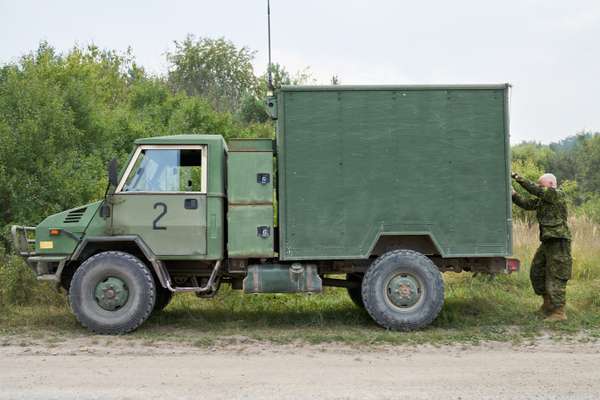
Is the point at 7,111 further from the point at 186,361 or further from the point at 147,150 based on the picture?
the point at 186,361

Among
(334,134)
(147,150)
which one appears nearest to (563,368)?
(334,134)

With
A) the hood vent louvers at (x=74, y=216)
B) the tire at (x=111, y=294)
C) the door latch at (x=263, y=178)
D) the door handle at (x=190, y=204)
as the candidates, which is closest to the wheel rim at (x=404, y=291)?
the door latch at (x=263, y=178)

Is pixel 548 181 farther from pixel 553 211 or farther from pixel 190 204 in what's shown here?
pixel 190 204

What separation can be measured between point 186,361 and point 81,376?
3.56 ft

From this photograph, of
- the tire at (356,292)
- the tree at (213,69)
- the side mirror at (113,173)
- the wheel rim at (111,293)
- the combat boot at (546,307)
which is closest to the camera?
the side mirror at (113,173)

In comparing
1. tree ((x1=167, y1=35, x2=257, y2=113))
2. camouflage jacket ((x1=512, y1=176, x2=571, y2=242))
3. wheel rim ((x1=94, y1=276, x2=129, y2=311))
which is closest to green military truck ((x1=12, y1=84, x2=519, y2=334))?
wheel rim ((x1=94, y1=276, x2=129, y2=311))

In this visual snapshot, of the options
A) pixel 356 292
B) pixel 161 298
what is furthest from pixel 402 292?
pixel 161 298

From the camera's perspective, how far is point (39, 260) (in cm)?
802

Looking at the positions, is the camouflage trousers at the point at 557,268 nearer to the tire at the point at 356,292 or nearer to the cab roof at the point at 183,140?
the tire at the point at 356,292

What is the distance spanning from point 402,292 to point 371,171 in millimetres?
1581

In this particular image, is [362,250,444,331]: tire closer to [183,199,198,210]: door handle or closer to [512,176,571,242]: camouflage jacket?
[512,176,571,242]: camouflage jacket

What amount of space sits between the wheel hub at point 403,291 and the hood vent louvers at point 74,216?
159 inches

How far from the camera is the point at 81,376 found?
595 cm

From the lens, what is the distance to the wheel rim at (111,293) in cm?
789
